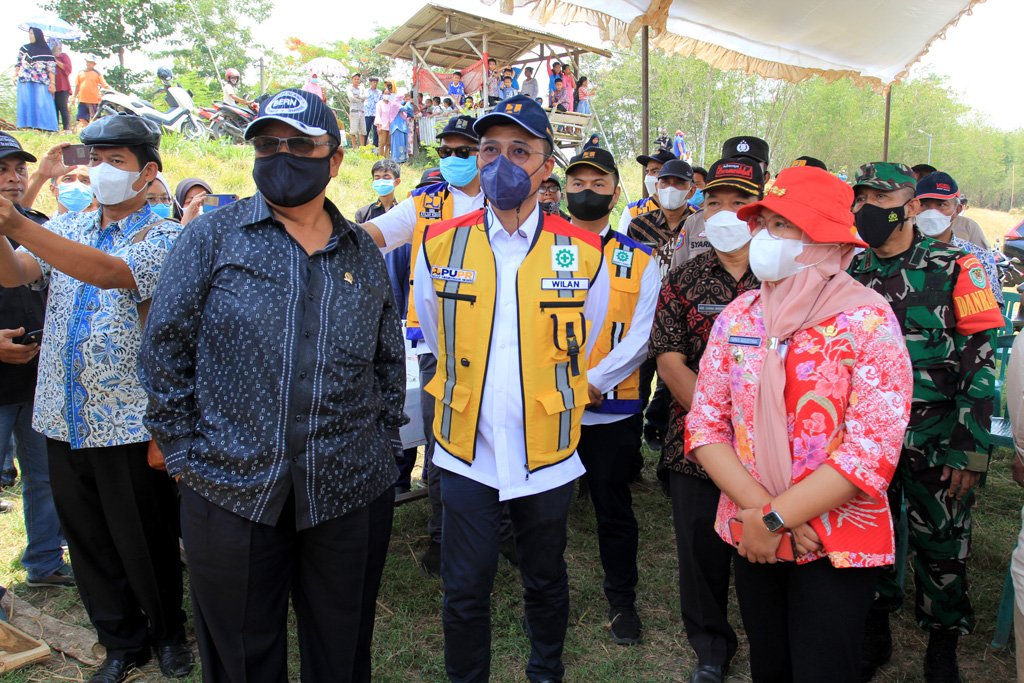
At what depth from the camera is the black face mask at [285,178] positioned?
6.69 feet

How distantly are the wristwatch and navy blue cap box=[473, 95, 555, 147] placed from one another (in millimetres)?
1439

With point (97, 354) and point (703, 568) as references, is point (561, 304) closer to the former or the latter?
point (703, 568)

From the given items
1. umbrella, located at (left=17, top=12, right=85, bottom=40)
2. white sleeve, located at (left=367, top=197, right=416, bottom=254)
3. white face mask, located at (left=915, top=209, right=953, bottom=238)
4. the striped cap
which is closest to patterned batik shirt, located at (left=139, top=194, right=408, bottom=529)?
white sleeve, located at (left=367, top=197, right=416, bottom=254)

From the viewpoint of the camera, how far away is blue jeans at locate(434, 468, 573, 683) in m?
2.52

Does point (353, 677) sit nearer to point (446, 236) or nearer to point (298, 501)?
point (298, 501)

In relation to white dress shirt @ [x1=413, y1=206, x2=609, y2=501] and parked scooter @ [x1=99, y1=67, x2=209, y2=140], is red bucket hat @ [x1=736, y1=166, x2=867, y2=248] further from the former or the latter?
parked scooter @ [x1=99, y1=67, x2=209, y2=140]

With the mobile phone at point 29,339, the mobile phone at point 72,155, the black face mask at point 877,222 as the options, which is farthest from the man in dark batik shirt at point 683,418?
the mobile phone at point 72,155

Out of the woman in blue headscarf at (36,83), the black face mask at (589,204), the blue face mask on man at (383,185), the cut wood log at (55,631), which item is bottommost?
the cut wood log at (55,631)

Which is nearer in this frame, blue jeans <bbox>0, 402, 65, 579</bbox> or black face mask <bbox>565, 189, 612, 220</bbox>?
black face mask <bbox>565, 189, 612, 220</bbox>

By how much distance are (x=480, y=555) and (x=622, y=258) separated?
1.57 meters

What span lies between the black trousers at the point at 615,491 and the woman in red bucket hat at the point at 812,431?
3.46ft

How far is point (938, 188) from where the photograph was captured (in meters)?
4.68

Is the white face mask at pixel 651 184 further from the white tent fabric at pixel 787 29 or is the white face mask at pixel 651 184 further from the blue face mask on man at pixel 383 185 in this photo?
the blue face mask on man at pixel 383 185

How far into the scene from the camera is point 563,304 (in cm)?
255
